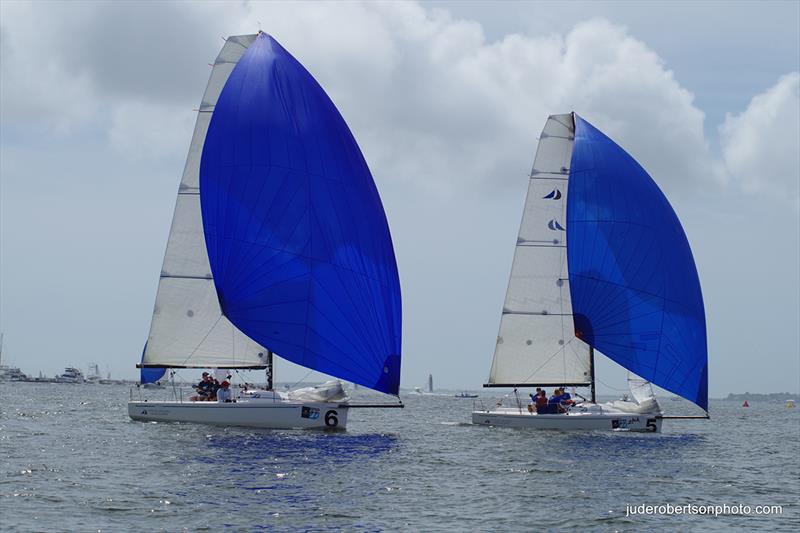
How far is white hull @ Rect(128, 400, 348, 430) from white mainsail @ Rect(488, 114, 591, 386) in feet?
32.6

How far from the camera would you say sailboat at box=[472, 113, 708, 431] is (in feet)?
149

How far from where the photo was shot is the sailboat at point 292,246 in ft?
127

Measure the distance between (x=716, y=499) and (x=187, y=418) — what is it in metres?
19.8

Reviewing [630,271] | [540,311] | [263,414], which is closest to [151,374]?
[263,414]

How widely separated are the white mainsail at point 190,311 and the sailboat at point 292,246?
0.27m

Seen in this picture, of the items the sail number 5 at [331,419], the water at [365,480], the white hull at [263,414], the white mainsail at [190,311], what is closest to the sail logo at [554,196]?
the water at [365,480]

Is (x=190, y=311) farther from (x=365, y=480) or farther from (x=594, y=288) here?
(x=594, y=288)

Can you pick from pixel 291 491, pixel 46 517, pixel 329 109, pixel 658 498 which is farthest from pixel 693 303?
pixel 46 517

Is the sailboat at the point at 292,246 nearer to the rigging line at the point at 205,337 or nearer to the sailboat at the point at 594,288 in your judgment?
the rigging line at the point at 205,337

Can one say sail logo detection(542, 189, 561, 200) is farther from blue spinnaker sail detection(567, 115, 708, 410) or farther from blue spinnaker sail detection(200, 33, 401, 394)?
blue spinnaker sail detection(200, 33, 401, 394)

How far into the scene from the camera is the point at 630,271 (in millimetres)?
45438

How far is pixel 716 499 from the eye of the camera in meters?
27.5

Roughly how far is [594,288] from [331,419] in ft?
42.7

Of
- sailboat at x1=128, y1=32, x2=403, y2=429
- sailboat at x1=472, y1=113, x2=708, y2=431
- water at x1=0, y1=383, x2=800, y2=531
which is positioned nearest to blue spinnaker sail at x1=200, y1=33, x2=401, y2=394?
sailboat at x1=128, y1=32, x2=403, y2=429
